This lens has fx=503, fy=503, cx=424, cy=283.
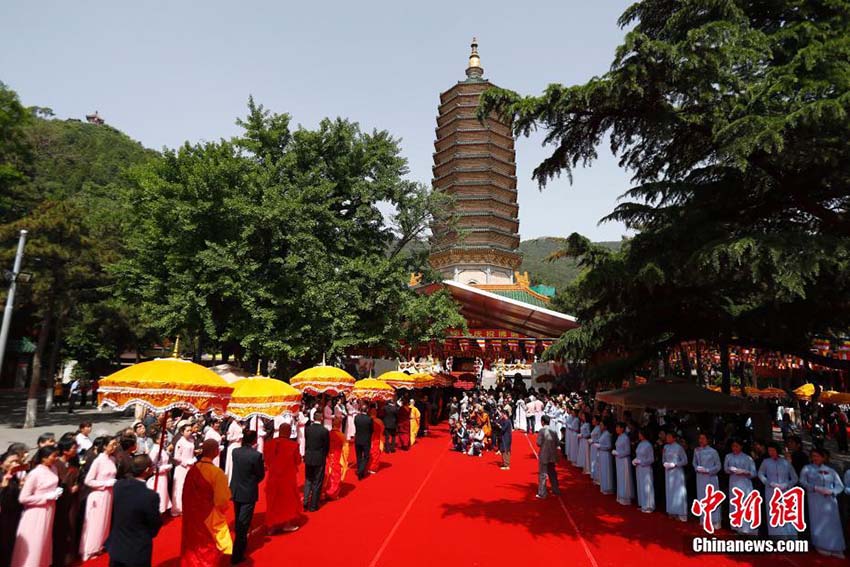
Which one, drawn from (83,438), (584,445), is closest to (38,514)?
(83,438)

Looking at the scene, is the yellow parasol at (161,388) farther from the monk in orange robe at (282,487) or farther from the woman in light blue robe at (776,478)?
the woman in light blue robe at (776,478)

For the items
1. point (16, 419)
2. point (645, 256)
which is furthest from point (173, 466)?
point (16, 419)

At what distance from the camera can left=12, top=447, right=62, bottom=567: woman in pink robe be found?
17.9 ft

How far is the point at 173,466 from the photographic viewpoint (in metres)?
8.41

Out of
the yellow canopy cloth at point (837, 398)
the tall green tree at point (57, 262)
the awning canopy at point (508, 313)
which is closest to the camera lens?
the tall green tree at point (57, 262)

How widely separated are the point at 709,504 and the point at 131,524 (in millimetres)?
8437

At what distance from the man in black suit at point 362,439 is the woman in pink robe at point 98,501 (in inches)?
212

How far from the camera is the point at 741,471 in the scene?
316 inches

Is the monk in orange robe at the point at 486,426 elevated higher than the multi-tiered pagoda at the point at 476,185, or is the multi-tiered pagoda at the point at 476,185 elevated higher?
the multi-tiered pagoda at the point at 476,185

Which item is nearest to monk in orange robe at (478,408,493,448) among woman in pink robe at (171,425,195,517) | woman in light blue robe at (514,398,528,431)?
woman in light blue robe at (514,398,528,431)

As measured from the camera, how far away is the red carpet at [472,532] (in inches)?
263

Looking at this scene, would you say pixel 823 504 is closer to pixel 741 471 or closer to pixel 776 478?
pixel 776 478

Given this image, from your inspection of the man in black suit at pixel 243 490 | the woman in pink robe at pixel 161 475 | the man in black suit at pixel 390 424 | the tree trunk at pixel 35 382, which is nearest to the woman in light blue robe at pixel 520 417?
the man in black suit at pixel 390 424

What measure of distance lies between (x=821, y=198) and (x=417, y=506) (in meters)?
8.76
